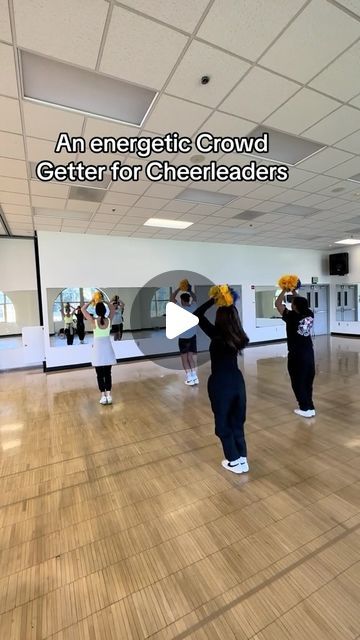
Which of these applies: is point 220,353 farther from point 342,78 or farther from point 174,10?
point 342,78

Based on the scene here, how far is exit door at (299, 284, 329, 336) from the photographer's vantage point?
459 inches

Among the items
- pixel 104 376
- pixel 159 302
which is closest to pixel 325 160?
pixel 104 376

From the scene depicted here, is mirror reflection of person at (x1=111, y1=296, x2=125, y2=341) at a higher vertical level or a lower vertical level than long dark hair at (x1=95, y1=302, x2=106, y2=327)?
lower

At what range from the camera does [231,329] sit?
2.41m

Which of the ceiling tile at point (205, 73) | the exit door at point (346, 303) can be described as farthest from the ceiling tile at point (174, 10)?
the exit door at point (346, 303)

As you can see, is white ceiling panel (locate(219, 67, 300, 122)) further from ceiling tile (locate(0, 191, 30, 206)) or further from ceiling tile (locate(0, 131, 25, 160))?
ceiling tile (locate(0, 191, 30, 206))

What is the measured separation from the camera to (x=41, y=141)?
10.7 ft

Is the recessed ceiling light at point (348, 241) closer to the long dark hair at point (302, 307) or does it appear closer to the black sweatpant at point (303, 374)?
the long dark hair at point (302, 307)

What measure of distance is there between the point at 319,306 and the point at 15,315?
10802 mm

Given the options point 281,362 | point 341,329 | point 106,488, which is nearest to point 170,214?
point 281,362

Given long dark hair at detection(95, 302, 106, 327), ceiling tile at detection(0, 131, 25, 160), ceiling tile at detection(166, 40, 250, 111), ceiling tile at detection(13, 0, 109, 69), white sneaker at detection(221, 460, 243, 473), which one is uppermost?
ceiling tile at detection(0, 131, 25, 160)

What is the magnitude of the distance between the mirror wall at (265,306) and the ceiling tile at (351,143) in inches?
251

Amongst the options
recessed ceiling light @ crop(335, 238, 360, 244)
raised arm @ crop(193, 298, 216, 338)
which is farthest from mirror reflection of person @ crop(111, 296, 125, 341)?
recessed ceiling light @ crop(335, 238, 360, 244)

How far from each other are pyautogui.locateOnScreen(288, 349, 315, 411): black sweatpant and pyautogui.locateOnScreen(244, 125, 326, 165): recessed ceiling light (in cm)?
255
